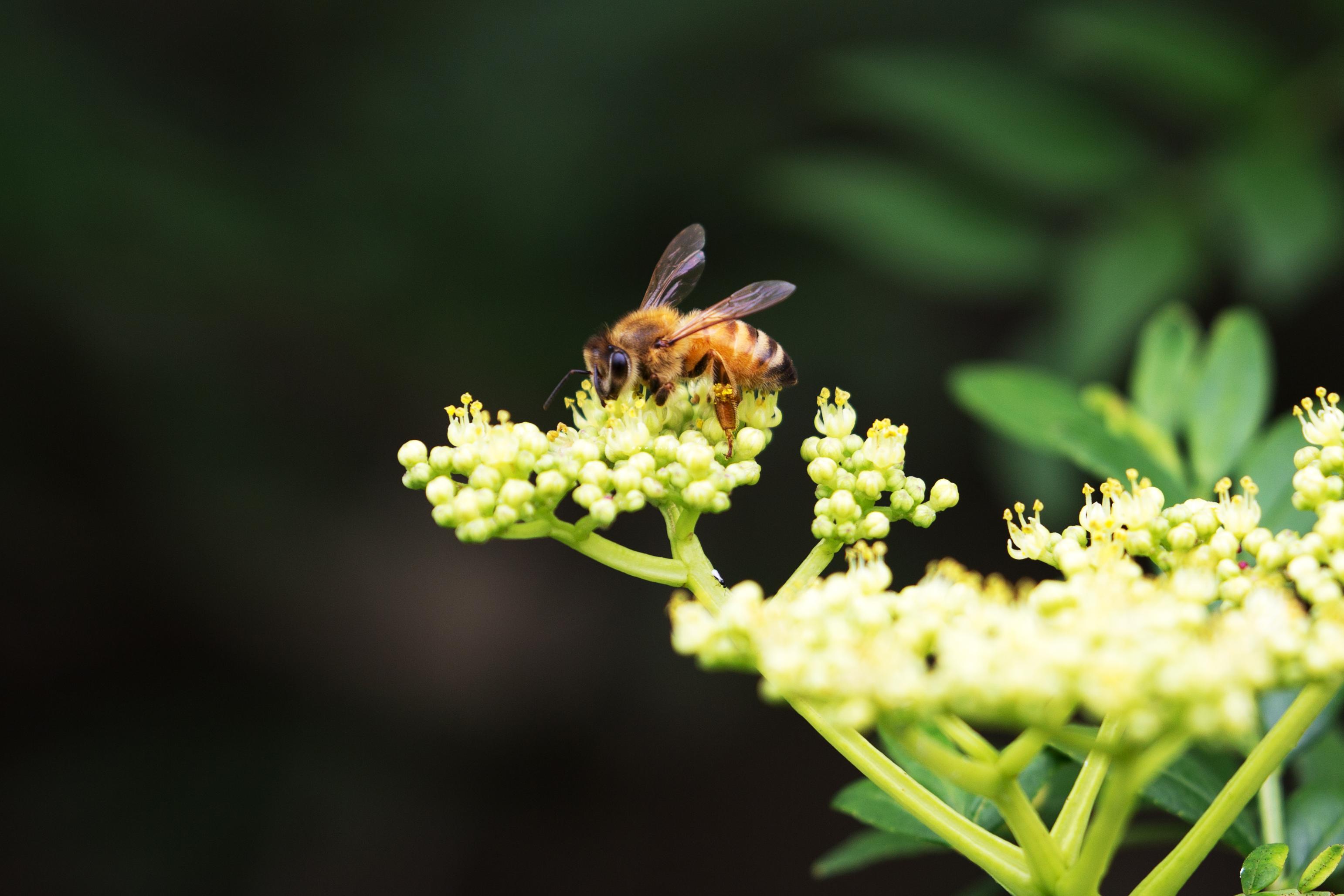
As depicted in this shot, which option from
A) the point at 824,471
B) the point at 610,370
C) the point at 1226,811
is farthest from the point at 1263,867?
the point at 610,370

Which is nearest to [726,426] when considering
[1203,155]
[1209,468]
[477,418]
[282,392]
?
[477,418]

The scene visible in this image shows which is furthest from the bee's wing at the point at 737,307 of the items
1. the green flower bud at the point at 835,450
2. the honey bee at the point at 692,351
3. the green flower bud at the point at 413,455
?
the green flower bud at the point at 413,455

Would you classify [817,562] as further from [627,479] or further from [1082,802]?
[1082,802]

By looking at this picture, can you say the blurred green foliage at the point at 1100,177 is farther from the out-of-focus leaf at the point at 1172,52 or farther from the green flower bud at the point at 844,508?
the green flower bud at the point at 844,508

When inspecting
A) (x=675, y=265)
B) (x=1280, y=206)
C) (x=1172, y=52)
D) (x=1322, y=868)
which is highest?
(x=1172, y=52)

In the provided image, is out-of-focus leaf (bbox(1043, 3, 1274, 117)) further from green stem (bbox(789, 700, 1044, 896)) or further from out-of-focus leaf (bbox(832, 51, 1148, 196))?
green stem (bbox(789, 700, 1044, 896))

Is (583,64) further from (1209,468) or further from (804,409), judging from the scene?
(1209,468)
